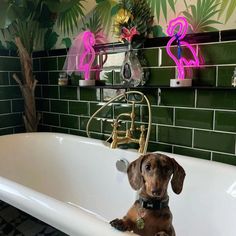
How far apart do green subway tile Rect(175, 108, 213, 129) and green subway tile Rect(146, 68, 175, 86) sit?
17 cm

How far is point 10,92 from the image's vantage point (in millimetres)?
2117

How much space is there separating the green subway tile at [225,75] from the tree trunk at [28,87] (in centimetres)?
132

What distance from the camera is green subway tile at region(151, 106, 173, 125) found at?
1506mm

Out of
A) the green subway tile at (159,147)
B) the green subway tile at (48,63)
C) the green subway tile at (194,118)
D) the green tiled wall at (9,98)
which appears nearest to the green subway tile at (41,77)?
the green subway tile at (48,63)

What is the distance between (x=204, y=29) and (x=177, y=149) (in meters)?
0.62

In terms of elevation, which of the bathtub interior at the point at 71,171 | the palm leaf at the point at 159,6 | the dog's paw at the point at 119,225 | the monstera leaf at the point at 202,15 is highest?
the palm leaf at the point at 159,6

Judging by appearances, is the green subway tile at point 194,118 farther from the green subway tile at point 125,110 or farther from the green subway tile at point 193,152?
the green subway tile at point 125,110

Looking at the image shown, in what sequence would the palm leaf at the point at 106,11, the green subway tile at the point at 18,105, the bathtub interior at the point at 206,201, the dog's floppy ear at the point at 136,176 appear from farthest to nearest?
the green subway tile at the point at 18,105
the palm leaf at the point at 106,11
the bathtub interior at the point at 206,201
the dog's floppy ear at the point at 136,176

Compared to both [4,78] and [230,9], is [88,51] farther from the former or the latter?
[230,9]

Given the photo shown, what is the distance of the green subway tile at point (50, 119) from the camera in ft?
7.02

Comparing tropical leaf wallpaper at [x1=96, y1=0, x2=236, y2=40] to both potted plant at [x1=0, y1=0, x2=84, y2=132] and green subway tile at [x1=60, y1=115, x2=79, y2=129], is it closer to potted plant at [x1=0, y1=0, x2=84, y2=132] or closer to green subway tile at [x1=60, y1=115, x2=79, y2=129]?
potted plant at [x1=0, y1=0, x2=84, y2=132]

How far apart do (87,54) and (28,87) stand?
549 millimetres

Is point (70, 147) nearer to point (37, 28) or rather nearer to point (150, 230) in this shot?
point (37, 28)

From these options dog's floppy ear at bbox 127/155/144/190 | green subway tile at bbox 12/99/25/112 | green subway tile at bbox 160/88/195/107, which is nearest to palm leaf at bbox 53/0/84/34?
green subway tile at bbox 12/99/25/112
